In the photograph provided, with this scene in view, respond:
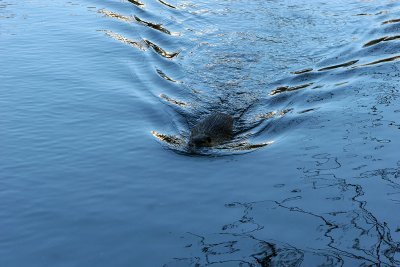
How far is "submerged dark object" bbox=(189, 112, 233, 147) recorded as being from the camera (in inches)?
337

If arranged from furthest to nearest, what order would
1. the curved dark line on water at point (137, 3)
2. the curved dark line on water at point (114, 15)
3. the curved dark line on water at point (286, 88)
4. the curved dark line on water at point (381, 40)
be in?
the curved dark line on water at point (137, 3) → the curved dark line on water at point (114, 15) → the curved dark line on water at point (381, 40) → the curved dark line on water at point (286, 88)

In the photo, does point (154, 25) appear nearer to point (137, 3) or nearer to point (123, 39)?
point (123, 39)

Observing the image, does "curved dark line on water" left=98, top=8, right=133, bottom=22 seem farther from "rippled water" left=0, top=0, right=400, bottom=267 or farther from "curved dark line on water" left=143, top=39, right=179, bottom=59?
"curved dark line on water" left=143, top=39, right=179, bottom=59

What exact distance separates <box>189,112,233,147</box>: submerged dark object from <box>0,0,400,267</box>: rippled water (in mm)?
229

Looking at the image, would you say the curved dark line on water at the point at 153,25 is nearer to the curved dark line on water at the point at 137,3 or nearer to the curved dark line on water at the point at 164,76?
the curved dark line on water at the point at 137,3

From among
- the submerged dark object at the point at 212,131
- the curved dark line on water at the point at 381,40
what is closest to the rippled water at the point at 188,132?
the curved dark line on water at the point at 381,40

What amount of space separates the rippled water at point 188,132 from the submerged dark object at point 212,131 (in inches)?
9.0

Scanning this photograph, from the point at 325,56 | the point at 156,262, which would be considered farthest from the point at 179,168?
the point at 325,56

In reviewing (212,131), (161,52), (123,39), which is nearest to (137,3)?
(123,39)

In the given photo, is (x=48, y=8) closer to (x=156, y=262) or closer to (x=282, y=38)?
(x=282, y=38)

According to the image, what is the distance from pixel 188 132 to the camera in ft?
30.7

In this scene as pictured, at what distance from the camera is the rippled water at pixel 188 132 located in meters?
6.46

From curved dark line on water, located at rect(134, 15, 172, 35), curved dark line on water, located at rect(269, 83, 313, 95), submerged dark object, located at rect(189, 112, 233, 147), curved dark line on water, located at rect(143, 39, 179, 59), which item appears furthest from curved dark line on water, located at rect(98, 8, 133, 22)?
submerged dark object, located at rect(189, 112, 233, 147)

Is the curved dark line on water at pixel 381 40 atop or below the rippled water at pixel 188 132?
atop
